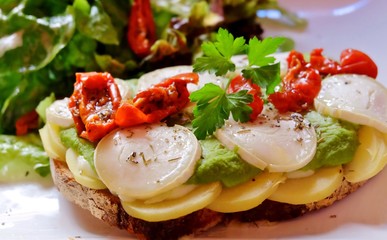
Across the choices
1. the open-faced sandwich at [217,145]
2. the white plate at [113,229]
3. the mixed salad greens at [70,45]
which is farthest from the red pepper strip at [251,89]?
the mixed salad greens at [70,45]

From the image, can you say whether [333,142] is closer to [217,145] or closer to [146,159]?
[217,145]

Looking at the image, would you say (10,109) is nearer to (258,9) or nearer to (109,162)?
(109,162)

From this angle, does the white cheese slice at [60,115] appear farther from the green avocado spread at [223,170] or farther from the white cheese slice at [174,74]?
the green avocado spread at [223,170]

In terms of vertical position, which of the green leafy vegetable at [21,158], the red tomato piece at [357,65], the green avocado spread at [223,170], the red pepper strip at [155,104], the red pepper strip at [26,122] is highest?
the red tomato piece at [357,65]

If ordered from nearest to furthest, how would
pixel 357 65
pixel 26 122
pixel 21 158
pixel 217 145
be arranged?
1. pixel 217 145
2. pixel 357 65
3. pixel 21 158
4. pixel 26 122

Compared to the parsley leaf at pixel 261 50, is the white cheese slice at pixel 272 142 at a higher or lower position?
lower

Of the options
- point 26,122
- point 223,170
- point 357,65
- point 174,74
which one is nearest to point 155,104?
point 174,74

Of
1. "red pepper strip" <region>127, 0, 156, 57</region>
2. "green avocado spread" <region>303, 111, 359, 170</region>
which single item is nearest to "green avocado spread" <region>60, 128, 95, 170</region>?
"green avocado spread" <region>303, 111, 359, 170</region>
